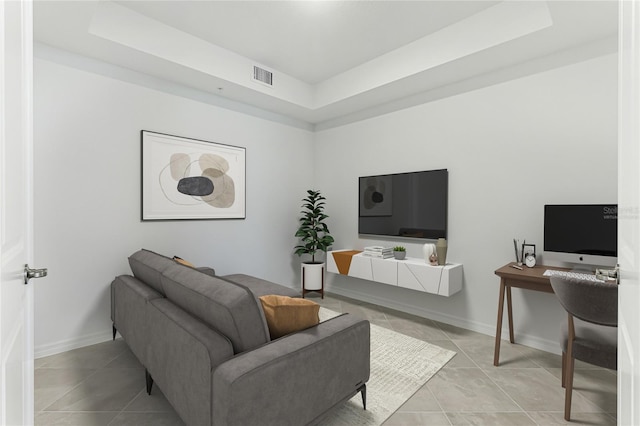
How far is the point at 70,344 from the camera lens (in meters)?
2.75

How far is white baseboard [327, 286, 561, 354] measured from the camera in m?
2.78

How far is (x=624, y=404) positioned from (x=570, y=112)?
2735 millimetres

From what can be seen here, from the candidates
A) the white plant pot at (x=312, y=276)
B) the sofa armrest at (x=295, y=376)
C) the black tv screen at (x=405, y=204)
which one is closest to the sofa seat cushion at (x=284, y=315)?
the sofa armrest at (x=295, y=376)

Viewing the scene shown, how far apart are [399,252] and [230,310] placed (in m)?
2.58

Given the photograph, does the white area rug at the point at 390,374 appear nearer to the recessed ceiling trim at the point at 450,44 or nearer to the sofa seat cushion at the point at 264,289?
the sofa seat cushion at the point at 264,289

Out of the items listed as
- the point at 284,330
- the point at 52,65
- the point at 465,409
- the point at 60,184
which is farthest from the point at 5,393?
the point at 52,65

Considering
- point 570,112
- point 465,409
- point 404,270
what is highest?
point 570,112

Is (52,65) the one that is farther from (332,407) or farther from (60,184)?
(332,407)

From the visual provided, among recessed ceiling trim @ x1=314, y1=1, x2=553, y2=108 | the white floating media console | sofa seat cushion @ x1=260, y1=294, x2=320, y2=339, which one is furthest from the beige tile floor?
recessed ceiling trim @ x1=314, y1=1, x2=553, y2=108

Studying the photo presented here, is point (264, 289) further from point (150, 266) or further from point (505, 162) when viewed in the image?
point (505, 162)

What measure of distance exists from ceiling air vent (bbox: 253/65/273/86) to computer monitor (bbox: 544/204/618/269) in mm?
3200

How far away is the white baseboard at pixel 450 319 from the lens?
2779 mm

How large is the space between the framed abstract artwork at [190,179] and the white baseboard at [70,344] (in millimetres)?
1177

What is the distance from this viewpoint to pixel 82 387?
2.15m
